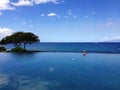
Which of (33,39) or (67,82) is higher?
(33,39)

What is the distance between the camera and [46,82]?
863 inches

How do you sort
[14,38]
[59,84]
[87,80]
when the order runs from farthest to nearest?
[14,38] → [87,80] → [59,84]

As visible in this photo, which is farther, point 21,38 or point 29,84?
point 21,38

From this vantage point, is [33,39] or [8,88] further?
[33,39]

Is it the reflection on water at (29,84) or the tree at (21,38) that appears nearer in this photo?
the reflection on water at (29,84)

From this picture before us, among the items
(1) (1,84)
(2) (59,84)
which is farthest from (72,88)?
(1) (1,84)

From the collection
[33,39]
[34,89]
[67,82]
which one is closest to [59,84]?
[67,82]

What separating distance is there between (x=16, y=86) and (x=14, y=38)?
52.9m

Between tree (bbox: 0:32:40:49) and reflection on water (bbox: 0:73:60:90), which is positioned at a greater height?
tree (bbox: 0:32:40:49)

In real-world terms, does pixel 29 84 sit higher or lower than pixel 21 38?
lower

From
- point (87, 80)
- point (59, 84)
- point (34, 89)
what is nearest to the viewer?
point (34, 89)

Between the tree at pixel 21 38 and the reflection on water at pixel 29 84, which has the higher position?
the tree at pixel 21 38

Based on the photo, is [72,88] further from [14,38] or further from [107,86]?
[14,38]

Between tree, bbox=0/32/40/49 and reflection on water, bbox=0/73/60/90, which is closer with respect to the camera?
reflection on water, bbox=0/73/60/90
